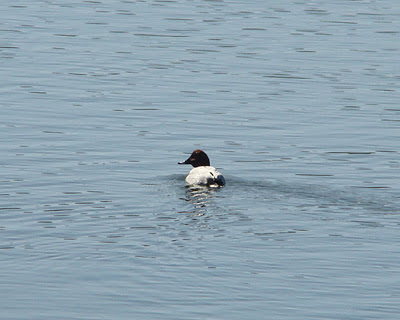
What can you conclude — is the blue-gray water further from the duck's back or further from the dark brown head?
the dark brown head

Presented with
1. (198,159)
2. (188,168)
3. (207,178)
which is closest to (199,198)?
(207,178)

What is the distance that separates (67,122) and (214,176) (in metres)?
6.74

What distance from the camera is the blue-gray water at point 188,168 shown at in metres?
12.9

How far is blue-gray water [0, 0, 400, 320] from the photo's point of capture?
42.3ft

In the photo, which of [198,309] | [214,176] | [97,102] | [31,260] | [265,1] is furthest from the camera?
[265,1]

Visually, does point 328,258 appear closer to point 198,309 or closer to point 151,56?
point 198,309

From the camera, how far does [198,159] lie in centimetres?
1998

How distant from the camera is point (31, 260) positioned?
13711 millimetres

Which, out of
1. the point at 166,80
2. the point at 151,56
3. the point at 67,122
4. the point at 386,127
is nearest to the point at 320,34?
the point at 151,56

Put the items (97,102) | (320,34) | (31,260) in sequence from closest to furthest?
(31,260)
(97,102)
(320,34)

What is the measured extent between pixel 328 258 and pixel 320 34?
984 inches

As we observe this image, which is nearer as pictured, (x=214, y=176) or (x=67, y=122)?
(x=214, y=176)

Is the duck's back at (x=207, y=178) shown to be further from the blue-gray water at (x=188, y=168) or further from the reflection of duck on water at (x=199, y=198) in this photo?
the blue-gray water at (x=188, y=168)

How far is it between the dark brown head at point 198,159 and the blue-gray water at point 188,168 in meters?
0.63
